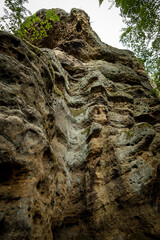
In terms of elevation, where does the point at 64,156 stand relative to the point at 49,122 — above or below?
below

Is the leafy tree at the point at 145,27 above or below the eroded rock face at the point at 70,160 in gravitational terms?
above

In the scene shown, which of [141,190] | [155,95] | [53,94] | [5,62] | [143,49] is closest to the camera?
[5,62]

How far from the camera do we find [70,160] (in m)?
5.68

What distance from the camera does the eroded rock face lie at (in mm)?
2959

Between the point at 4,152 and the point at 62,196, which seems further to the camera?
the point at 62,196

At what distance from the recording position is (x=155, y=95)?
10.3m

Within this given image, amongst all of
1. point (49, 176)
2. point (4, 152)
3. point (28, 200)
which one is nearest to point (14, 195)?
point (28, 200)

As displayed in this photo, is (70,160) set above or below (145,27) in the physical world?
below

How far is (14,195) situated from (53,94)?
175 inches

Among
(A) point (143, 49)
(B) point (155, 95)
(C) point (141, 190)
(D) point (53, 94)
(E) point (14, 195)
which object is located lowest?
(C) point (141, 190)

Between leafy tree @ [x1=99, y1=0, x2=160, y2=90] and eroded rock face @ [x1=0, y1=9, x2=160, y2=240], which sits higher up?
leafy tree @ [x1=99, y1=0, x2=160, y2=90]

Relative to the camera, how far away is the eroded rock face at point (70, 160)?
2959 mm

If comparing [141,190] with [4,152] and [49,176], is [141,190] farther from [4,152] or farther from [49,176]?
[4,152]

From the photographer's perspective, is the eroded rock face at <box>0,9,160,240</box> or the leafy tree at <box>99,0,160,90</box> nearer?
the eroded rock face at <box>0,9,160,240</box>
